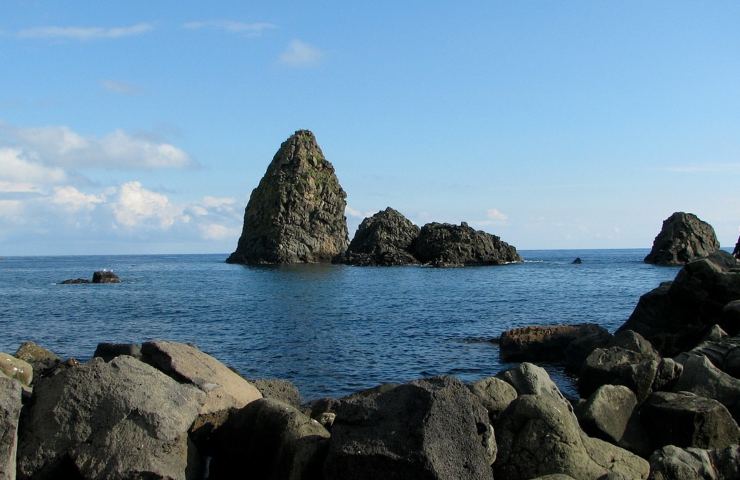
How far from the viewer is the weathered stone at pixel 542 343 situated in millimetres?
27234

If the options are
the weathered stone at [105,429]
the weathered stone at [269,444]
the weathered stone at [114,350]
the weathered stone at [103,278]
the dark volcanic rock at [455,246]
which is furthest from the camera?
the dark volcanic rock at [455,246]

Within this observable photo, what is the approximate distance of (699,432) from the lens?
12.9m

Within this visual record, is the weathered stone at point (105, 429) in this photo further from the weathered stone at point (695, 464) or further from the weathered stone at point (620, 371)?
the weathered stone at point (620, 371)

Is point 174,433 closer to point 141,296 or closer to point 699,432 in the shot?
point 699,432

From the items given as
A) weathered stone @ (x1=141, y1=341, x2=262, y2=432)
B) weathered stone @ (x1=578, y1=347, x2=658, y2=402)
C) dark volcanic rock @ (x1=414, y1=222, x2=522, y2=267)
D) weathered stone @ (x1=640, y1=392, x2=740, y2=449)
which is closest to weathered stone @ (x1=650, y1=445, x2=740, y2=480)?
weathered stone @ (x1=640, y1=392, x2=740, y2=449)

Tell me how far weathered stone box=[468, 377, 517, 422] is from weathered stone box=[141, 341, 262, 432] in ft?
13.5

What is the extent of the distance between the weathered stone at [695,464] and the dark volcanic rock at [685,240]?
4445 inches

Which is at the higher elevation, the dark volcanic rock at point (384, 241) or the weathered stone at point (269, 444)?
the dark volcanic rock at point (384, 241)

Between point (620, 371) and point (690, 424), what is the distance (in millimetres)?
3094

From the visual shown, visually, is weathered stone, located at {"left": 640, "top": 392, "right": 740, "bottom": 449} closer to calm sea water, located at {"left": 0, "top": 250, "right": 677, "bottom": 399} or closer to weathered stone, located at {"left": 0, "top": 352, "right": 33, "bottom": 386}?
calm sea water, located at {"left": 0, "top": 250, "right": 677, "bottom": 399}

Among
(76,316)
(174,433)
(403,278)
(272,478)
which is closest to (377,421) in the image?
(272,478)

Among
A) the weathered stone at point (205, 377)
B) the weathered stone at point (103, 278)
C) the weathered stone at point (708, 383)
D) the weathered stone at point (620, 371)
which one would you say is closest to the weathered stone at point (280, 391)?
the weathered stone at point (205, 377)

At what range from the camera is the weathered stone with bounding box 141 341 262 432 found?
1188cm

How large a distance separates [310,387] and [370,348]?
8219 mm
